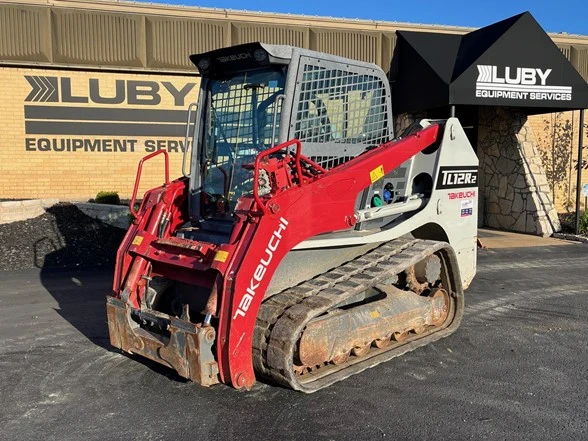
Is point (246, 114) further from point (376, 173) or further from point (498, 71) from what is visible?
point (498, 71)

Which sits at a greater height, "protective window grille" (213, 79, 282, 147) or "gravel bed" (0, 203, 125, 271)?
"protective window grille" (213, 79, 282, 147)

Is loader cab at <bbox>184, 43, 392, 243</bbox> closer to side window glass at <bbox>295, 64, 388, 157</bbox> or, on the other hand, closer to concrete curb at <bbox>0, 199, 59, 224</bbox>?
side window glass at <bbox>295, 64, 388, 157</bbox>

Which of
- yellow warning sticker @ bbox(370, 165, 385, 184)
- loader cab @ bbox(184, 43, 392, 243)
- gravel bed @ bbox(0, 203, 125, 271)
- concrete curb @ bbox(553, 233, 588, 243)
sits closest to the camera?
loader cab @ bbox(184, 43, 392, 243)

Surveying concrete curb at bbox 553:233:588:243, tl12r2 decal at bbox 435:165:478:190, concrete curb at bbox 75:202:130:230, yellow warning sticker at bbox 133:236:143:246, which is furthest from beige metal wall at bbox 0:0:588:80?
yellow warning sticker at bbox 133:236:143:246

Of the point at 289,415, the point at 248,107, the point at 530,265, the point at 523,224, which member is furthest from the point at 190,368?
the point at 523,224

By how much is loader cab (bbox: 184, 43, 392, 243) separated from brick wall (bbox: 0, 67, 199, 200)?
874cm

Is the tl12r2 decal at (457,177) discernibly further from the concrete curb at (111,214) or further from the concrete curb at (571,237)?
the concrete curb at (571,237)

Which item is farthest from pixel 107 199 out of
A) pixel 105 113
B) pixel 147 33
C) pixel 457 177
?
pixel 457 177

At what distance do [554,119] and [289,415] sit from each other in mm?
14295

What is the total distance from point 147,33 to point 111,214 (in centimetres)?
441

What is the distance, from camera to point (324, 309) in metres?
4.46

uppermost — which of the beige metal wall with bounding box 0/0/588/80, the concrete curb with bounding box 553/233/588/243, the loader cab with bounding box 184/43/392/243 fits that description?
the beige metal wall with bounding box 0/0/588/80

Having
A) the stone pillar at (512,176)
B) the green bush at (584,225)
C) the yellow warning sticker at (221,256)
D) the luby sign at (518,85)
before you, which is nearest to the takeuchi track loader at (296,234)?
the yellow warning sticker at (221,256)

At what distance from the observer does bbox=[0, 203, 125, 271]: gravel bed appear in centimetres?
1034
